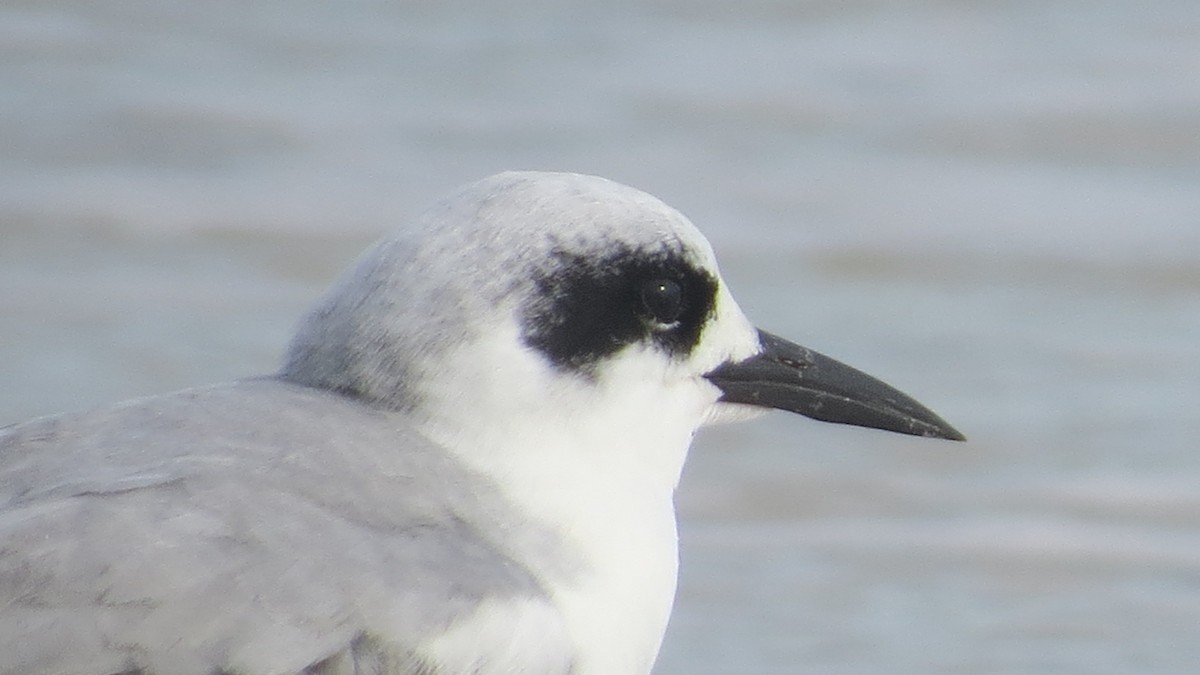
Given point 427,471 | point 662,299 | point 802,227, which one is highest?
point 802,227

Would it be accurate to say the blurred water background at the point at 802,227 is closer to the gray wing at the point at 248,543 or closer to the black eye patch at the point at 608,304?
the black eye patch at the point at 608,304

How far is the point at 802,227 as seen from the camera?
8.08 metres

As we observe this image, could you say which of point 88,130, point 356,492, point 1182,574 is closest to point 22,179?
point 88,130

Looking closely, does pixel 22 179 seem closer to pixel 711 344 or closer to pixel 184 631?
pixel 711 344

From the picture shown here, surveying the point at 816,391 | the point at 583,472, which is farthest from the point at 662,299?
the point at 816,391

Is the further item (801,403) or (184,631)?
(801,403)

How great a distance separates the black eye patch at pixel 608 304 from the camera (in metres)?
4.43

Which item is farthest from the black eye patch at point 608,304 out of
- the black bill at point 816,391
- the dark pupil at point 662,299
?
the black bill at point 816,391

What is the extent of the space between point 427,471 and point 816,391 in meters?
0.90

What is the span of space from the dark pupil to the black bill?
0.18 metres

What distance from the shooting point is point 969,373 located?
281 inches

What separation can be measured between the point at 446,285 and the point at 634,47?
16.6 ft

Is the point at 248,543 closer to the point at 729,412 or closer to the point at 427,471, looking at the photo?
the point at 427,471

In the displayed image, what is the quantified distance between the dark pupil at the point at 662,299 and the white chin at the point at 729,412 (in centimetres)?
25
